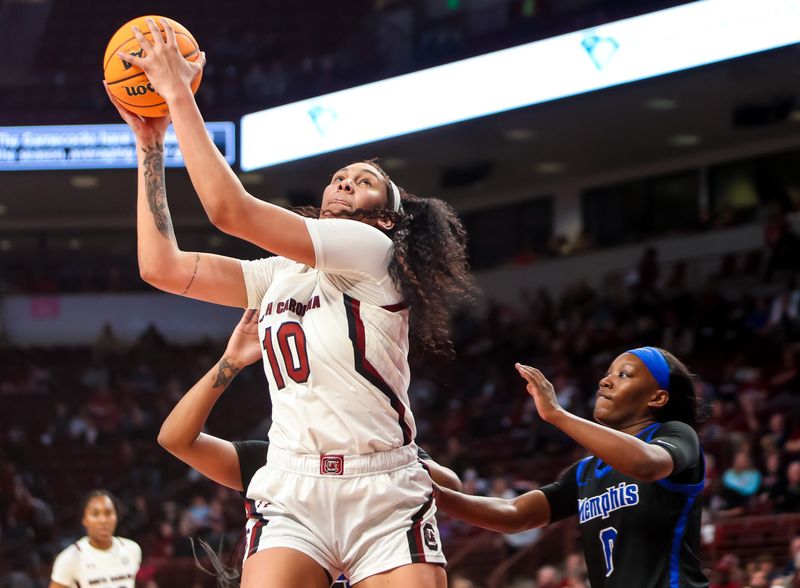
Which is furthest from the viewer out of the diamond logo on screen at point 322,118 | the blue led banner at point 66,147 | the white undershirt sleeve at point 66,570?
the blue led banner at point 66,147

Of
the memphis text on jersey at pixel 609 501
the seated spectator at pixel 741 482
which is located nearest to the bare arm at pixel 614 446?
the memphis text on jersey at pixel 609 501

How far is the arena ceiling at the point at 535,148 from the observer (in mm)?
15922

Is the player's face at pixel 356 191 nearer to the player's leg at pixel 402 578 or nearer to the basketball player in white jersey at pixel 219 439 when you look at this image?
the basketball player in white jersey at pixel 219 439

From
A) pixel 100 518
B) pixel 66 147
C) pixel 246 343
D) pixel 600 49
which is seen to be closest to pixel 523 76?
pixel 600 49

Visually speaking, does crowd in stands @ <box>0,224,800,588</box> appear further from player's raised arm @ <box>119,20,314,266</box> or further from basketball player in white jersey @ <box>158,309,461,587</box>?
player's raised arm @ <box>119,20,314,266</box>

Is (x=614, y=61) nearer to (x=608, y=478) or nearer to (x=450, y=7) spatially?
(x=450, y=7)

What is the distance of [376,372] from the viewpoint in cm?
343

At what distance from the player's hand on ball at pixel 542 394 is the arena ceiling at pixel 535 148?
10697 mm

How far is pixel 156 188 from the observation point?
3.50 m

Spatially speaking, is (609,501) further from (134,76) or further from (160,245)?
(134,76)

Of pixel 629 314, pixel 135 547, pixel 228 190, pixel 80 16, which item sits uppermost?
pixel 80 16

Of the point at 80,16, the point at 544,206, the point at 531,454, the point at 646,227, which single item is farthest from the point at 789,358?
the point at 80,16

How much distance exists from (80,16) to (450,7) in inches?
299

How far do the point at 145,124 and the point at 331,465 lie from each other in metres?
1.13
